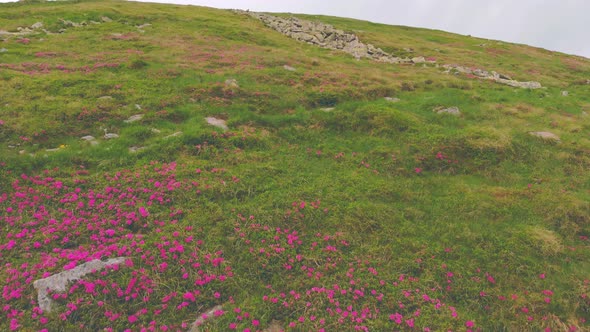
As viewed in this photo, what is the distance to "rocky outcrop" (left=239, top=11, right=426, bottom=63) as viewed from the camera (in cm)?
4747

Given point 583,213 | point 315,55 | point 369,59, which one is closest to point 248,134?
point 583,213

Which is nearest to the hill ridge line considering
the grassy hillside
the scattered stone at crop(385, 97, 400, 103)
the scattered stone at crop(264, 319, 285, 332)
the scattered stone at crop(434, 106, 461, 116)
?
the grassy hillside

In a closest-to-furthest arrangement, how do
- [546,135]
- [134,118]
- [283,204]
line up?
[283,204] < [134,118] < [546,135]

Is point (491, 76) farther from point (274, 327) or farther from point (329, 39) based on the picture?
point (274, 327)

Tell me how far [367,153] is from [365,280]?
927 cm

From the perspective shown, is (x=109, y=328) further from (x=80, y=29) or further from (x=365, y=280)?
(x=80, y=29)

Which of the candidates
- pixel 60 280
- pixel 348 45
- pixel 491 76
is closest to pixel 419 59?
pixel 491 76

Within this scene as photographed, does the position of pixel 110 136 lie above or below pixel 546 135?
below

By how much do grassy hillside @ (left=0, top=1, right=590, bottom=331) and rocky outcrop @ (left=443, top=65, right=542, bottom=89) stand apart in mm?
10719

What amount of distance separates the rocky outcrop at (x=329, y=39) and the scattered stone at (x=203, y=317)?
40653mm

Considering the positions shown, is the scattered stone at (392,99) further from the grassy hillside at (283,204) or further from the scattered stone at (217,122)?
the scattered stone at (217,122)

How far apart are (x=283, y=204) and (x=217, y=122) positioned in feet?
28.6

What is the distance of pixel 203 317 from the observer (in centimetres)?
919

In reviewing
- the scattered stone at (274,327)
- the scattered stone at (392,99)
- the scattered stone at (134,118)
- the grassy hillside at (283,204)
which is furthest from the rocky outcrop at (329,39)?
the scattered stone at (274,327)
